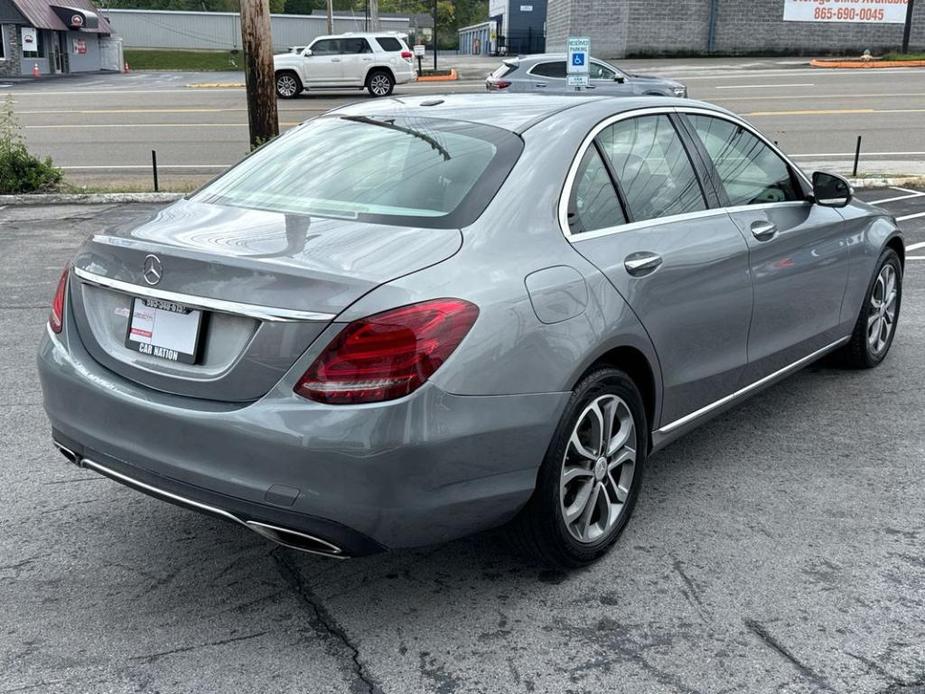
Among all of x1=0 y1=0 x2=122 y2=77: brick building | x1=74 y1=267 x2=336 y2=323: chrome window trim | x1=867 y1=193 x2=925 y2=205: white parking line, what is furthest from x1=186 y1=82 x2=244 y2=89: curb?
x1=74 y1=267 x2=336 y2=323: chrome window trim

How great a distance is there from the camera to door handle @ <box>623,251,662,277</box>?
360 cm

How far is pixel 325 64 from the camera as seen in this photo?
1190 inches

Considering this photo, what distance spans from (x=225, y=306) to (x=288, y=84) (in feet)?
94.7

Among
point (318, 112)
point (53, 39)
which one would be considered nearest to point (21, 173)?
point (318, 112)

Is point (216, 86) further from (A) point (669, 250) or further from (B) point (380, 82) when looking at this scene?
(A) point (669, 250)

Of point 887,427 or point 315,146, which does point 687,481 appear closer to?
point 887,427

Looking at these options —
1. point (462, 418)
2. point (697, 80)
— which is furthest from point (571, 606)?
point (697, 80)

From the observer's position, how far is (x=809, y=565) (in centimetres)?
361

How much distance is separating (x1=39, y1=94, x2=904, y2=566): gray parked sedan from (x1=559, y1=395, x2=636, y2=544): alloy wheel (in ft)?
0.04

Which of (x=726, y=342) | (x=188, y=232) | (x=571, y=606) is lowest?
(x=571, y=606)

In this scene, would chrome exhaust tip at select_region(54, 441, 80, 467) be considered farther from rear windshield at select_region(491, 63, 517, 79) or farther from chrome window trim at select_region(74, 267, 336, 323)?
rear windshield at select_region(491, 63, 517, 79)

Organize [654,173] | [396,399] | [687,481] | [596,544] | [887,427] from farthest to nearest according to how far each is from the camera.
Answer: [887,427] < [687,481] < [654,173] < [596,544] < [396,399]

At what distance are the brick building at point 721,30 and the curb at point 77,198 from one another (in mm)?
33470

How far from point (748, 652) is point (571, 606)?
23.5 inches
